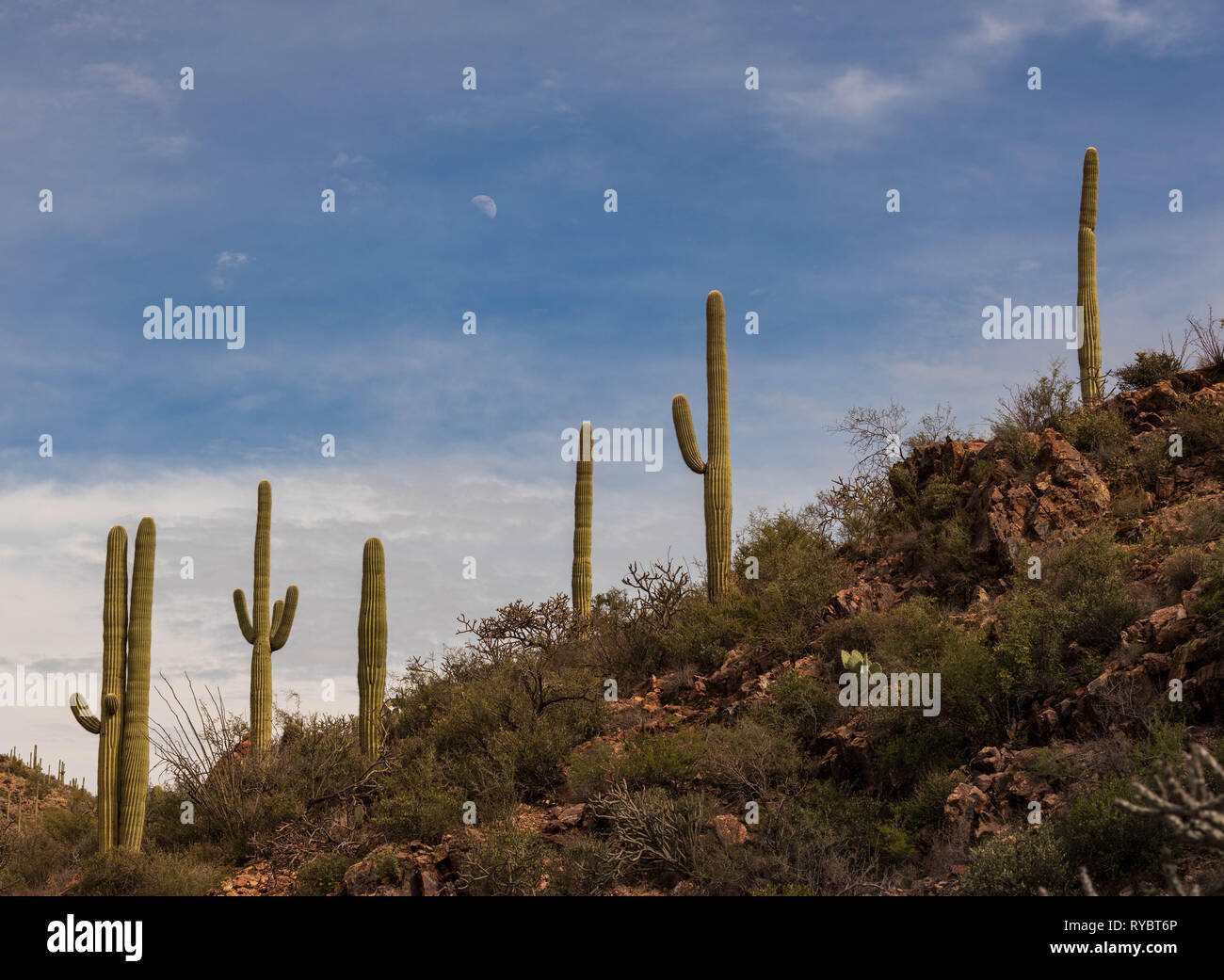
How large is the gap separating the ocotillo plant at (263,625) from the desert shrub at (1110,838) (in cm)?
1545

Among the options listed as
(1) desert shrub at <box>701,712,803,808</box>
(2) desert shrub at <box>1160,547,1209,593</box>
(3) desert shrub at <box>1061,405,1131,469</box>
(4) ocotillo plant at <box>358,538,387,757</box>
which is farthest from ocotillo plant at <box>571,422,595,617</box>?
(2) desert shrub at <box>1160,547,1209,593</box>

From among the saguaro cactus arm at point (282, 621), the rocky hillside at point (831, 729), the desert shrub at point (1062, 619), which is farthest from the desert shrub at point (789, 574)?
the saguaro cactus arm at point (282, 621)

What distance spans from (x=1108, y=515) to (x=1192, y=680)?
5.49 meters

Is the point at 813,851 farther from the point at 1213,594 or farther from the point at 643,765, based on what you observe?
the point at 1213,594

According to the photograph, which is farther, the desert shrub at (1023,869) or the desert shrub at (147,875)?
the desert shrub at (147,875)

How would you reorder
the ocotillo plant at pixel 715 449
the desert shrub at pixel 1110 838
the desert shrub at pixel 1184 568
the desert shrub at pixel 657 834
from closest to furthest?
the desert shrub at pixel 1110 838 < the desert shrub at pixel 657 834 < the desert shrub at pixel 1184 568 < the ocotillo plant at pixel 715 449

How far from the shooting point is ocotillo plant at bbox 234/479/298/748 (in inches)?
831

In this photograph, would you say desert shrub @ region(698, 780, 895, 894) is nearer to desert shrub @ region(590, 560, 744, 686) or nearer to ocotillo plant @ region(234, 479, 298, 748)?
desert shrub @ region(590, 560, 744, 686)

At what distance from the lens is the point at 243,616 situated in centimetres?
2223

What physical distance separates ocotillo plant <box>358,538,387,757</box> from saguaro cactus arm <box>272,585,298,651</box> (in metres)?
3.32

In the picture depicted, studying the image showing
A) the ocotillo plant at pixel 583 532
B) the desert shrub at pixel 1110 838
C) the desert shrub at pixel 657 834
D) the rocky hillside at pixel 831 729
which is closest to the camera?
the desert shrub at pixel 1110 838

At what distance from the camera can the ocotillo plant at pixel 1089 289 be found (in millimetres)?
21016

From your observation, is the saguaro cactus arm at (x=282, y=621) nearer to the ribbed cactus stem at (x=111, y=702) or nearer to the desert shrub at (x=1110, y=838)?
the ribbed cactus stem at (x=111, y=702)
